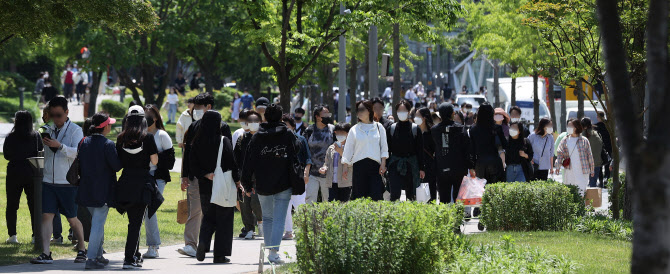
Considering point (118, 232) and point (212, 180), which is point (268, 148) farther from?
point (118, 232)

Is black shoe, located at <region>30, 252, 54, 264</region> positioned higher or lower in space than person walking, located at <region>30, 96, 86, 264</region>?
lower

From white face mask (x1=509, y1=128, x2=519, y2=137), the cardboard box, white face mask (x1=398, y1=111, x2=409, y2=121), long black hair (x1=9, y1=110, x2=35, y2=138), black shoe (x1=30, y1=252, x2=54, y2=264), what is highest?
white face mask (x1=398, y1=111, x2=409, y2=121)

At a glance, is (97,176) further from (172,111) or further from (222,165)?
(172,111)

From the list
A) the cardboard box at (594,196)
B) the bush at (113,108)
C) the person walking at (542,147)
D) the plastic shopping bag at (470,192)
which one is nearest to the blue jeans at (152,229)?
the plastic shopping bag at (470,192)

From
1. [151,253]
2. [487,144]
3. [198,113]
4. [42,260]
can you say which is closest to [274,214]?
[151,253]

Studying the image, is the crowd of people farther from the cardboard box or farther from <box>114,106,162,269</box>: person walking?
the cardboard box

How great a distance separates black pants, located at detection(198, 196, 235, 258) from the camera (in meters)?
10.0

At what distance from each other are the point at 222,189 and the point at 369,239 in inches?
115

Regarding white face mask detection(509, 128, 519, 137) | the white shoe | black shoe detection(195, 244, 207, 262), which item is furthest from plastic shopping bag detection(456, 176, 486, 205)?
the white shoe

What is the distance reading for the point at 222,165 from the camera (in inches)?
392

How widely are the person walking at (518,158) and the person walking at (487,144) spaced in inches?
53.5

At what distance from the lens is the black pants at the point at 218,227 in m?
10.0

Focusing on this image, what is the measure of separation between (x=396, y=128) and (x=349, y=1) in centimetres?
528

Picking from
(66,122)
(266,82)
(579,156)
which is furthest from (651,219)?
(266,82)
